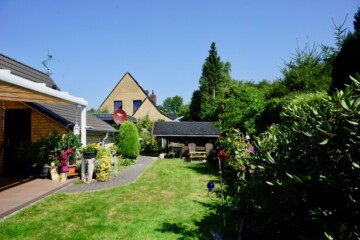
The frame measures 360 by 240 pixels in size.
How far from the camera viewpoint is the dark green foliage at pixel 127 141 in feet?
65.1

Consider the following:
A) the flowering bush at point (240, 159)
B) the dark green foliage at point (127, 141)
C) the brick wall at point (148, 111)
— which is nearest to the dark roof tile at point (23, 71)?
the dark green foliage at point (127, 141)

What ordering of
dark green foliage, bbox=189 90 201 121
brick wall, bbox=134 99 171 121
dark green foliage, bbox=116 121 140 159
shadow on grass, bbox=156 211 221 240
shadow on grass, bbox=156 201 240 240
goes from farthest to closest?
dark green foliage, bbox=189 90 201 121, brick wall, bbox=134 99 171 121, dark green foliage, bbox=116 121 140 159, shadow on grass, bbox=156 211 221 240, shadow on grass, bbox=156 201 240 240

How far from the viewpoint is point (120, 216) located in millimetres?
6801

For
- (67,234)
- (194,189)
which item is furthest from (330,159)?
(194,189)

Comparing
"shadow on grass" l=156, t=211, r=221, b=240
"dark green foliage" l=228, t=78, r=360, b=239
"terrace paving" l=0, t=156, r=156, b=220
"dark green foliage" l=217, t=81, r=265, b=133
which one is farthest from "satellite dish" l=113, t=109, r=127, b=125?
"dark green foliage" l=228, t=78, r=360, b=239

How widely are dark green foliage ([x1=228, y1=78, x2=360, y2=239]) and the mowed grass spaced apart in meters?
3.01

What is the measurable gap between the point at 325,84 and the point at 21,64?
14267 mm

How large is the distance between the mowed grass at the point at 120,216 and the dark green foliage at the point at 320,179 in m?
3.01

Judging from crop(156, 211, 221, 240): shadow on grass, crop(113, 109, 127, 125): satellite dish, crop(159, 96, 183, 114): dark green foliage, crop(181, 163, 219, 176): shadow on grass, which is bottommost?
crop(156, 211, 221, 240): shadow on grass

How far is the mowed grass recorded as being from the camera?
5582 mm

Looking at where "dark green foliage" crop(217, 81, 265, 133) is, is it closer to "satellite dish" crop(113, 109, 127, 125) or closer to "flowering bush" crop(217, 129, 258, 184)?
"flowering bush" crop(217, 129, 258, 184)

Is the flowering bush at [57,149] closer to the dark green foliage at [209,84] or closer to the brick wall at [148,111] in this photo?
the brick wall at [148,111]

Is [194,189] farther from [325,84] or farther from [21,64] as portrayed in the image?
[21,64]

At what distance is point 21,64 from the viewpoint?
12.7m
